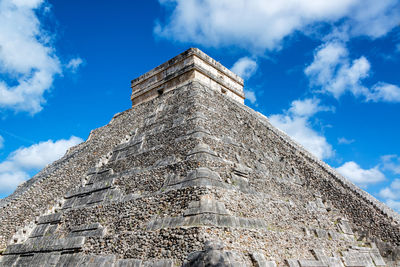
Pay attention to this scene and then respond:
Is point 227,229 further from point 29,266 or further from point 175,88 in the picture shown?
point 175,88

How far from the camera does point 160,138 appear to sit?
10078mm

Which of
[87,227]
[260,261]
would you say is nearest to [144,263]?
[260,261]

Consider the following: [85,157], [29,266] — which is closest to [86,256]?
[29,266]

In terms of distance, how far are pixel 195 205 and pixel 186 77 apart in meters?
8.67

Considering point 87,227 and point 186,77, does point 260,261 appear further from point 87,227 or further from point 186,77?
point 186,77

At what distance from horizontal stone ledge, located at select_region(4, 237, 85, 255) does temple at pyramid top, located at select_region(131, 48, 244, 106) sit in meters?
8.66

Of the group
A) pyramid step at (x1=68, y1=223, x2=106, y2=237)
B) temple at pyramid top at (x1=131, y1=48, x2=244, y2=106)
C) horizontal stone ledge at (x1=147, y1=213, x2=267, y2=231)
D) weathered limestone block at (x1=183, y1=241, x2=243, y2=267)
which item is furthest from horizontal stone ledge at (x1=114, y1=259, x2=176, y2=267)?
temple at pyramid top at (x1=131, y1=48, x2=244, y2=106)

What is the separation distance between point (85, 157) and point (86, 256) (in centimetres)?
605

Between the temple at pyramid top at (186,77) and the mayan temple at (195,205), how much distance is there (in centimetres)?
114

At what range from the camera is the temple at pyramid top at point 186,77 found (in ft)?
46.0

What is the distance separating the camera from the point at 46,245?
817 centimetres

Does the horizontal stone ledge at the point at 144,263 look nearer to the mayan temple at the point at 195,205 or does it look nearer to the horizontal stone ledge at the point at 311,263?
the mayan temple at the point at 195,205

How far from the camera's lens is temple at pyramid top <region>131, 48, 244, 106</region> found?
14.0 m

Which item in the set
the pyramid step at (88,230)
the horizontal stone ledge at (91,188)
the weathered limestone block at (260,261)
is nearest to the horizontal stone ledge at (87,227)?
the pyramid step at (88,230)
